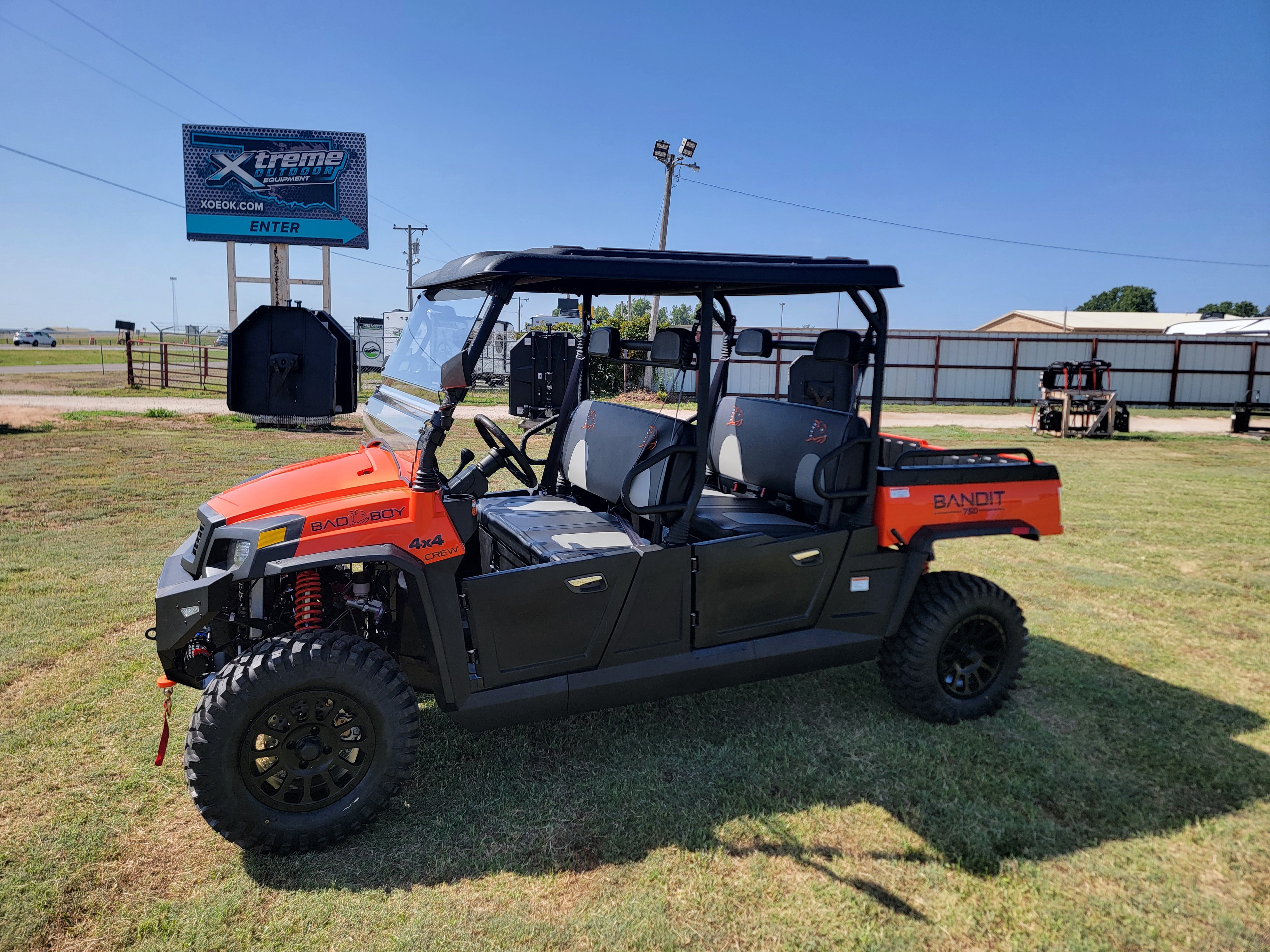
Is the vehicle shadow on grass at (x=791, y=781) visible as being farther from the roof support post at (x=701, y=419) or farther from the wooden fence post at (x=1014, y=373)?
the wooden fence post at (x=1014, y=373)

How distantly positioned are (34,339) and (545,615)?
259ft

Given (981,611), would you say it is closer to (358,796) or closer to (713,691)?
(713,691)

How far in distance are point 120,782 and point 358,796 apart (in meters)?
1.13

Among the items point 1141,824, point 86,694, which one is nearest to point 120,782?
point 86,694

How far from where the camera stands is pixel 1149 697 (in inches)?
161

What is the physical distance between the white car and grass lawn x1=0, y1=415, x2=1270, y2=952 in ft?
245

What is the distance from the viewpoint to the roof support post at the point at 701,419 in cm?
327

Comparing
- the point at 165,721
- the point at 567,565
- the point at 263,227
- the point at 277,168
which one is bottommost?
the point at 165,721

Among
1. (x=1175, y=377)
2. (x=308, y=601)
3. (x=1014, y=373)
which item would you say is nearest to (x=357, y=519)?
(x=308, y=601)

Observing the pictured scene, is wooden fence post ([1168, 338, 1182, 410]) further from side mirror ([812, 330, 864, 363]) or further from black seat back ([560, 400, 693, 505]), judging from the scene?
black seat back ([560, 400, 693, 505])

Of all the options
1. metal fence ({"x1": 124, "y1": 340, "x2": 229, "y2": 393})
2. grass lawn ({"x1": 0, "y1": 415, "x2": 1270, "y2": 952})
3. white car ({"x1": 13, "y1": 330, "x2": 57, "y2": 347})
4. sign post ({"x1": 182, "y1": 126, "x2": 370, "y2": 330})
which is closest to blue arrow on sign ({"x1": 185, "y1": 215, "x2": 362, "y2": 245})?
sign post ({"x1": 182, "y1": 126, "x2": 370, "y2": 330})

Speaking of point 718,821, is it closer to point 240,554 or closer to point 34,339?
point 240,554

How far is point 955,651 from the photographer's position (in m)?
3.85

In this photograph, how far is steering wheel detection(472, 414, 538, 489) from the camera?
3.61m
